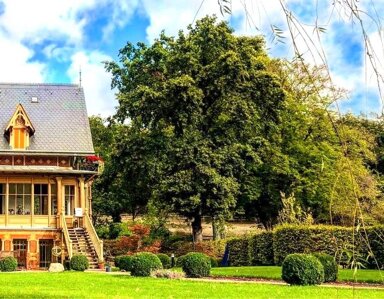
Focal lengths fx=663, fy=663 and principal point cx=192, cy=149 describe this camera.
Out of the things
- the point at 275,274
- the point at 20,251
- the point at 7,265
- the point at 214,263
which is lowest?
the point at 275,274

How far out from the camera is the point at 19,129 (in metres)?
37.3

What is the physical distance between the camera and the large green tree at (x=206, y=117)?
3700cm

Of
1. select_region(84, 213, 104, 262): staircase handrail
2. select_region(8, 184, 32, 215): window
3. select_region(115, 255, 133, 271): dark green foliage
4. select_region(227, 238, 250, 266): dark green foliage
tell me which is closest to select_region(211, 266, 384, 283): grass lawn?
select_region(115, 255, 133, 271): dark green foliage

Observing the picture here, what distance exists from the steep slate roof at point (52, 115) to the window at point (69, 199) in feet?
7.53

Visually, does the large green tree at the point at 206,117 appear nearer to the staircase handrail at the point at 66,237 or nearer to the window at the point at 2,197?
the staircase handrail at the point at 66,237

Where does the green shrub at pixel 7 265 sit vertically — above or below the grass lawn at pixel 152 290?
above

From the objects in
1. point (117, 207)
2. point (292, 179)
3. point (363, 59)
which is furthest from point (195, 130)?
point (363, 59)

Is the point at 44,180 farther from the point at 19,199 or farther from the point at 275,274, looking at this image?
the point at 275,274

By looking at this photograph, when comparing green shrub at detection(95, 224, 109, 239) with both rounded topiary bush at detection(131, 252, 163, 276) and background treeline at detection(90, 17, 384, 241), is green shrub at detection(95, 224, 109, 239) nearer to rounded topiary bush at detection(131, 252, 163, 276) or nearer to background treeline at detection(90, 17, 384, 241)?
background treeline at detection(90, 17, 384, 241)

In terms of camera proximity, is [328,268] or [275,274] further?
[275,274]

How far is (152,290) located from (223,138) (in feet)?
71.1

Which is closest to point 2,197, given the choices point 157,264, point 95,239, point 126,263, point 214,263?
point 95,239

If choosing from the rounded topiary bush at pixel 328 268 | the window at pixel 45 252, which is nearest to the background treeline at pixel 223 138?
the window at pixel 45 252

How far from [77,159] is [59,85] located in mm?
5838
